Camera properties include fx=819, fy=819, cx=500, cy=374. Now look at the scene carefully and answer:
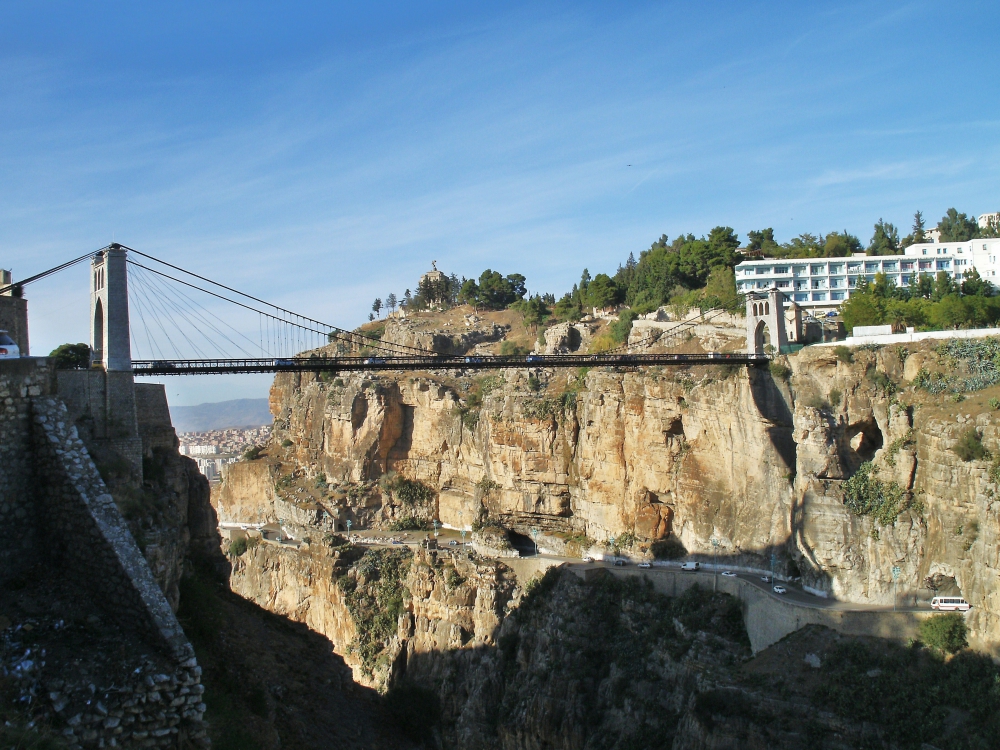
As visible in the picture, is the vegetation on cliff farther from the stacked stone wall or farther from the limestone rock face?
the stacked stone wall


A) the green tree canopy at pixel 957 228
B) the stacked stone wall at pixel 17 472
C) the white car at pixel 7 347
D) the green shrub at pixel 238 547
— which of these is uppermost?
the green tree canopy at pixel 957 228

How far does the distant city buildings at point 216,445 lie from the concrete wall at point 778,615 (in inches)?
2090

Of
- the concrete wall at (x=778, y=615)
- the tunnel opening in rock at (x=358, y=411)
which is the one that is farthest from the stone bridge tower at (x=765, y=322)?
the tunnel opening in rock at (x=358, y=411)

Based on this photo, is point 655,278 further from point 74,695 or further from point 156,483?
point 74,695

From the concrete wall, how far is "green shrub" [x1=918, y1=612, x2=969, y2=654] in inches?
11.7

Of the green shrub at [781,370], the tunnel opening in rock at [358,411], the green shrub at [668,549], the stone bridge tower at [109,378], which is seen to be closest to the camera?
the stone bridge tower at [109,378]

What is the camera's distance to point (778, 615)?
66.6 feet

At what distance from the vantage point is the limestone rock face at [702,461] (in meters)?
19.3

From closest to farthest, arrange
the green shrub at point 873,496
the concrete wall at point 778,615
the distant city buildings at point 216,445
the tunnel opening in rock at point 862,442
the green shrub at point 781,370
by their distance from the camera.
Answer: the concrete wall at point 778,615
the green shrub at point 873,496
the tunnel opening in rock at point 862,442
the green shrub at point 781,370
the distant city buildings at point 216,445

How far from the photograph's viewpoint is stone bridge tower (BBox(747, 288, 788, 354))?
86.7ft

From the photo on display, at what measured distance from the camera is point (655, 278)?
44.6 metres

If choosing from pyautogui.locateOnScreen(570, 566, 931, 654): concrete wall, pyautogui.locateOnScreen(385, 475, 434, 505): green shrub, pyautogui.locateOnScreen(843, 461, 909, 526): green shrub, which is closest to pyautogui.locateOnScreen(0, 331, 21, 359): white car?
pyautogui.locateOnScreen(570, 566, 931, 654): concrete wall

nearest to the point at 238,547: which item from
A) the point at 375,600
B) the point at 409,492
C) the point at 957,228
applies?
the point at 409,492

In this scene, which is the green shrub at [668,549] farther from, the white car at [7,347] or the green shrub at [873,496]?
the white car at [7,347]
